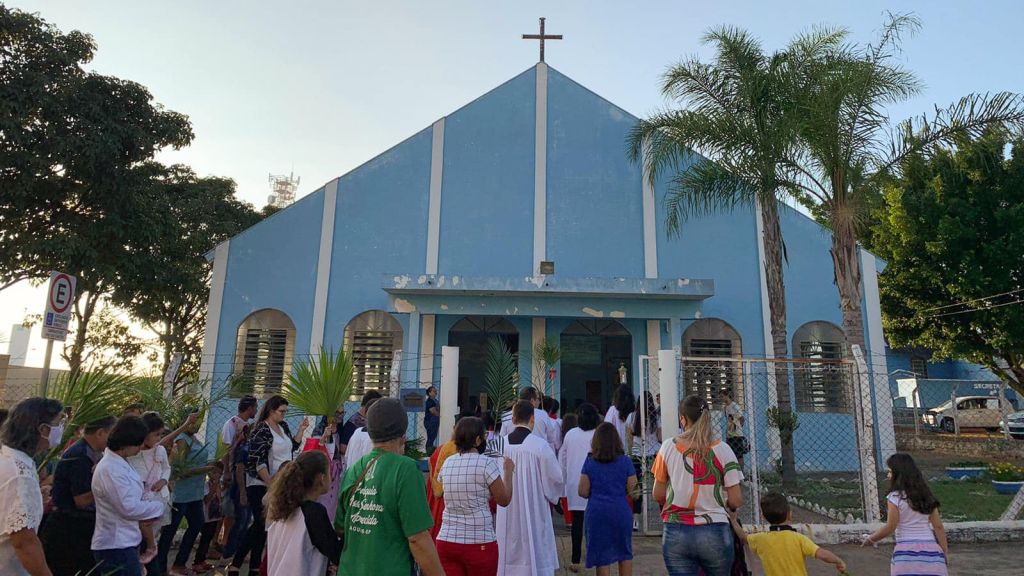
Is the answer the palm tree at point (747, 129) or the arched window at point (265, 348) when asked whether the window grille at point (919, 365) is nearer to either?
the palm tree at point (747, 129)

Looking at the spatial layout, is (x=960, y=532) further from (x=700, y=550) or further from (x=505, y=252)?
(x=505, y=252)

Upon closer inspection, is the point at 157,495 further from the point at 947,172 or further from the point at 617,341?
the point at 947,172

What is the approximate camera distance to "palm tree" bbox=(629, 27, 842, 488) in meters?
9.76

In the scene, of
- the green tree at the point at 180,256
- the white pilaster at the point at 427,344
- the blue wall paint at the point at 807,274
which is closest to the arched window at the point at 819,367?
the blue wall paint at the point at 807,274

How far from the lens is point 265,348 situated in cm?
1339

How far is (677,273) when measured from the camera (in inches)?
534

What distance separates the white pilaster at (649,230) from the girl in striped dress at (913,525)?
9774 mm

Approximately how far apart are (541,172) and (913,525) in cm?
1118

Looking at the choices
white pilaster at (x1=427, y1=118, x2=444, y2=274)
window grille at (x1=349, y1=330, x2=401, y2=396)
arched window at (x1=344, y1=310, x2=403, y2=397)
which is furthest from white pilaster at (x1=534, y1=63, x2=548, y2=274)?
window grille at (x1=349, y1=330, x2=401, y2=396)

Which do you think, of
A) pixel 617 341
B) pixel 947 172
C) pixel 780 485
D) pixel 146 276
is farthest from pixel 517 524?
pixel 947 172

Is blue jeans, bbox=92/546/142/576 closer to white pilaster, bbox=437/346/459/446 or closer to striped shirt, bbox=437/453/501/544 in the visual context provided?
striped shirt, bbox=437/453/501/544

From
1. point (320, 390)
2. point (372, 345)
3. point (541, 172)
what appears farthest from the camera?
point (541, 172)

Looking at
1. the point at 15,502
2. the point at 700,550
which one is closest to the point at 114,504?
the point at 15,502

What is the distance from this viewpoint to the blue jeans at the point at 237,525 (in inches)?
217
